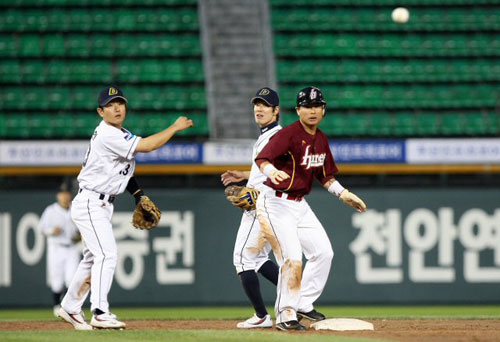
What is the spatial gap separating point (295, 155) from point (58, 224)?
5.26 metres

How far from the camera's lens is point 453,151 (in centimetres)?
1214

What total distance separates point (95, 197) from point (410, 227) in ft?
20.0

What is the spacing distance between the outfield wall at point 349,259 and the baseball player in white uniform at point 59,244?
0.82m

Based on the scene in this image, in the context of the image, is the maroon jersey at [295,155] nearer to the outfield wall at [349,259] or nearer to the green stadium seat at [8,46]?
the outfield wall at [349,259]

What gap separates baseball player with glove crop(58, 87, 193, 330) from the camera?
6.95 meters

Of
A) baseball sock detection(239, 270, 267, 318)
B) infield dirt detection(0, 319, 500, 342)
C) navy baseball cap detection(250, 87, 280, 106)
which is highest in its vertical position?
navy baseball cap detection(250, 87, 280, 106)

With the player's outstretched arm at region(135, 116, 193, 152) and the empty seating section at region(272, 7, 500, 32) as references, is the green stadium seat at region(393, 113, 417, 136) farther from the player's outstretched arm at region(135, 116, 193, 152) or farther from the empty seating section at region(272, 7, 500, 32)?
the player's outstretched arm at region(135, 116, 193, 152)

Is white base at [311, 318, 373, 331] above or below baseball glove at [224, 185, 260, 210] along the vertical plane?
below

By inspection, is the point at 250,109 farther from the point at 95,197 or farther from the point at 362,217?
the point at 95,197

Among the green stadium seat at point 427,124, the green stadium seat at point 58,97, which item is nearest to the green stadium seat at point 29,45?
the green stadium seat at point 58,97

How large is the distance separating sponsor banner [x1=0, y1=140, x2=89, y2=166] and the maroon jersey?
18.5 feet

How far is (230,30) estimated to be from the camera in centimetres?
1684

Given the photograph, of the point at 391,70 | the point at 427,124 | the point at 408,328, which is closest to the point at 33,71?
the point at 391,70

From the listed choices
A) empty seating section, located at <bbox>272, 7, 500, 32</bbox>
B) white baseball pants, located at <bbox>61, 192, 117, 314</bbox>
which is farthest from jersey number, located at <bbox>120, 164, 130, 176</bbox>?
empty seating section, located at <bbox>272, 7, 500, 32</bbox>
